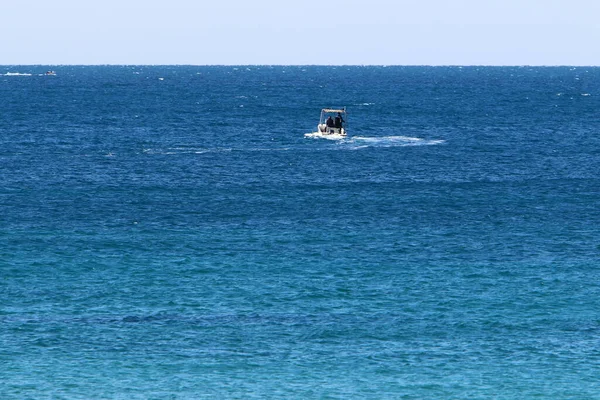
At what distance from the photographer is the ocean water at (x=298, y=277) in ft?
145

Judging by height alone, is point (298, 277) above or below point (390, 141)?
below

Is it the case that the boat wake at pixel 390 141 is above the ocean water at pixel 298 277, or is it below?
above

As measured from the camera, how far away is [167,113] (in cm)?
19675

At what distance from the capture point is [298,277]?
60.6 m

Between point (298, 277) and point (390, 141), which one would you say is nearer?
point (298, 277)

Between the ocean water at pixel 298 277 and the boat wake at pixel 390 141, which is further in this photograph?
the boat wake at pixel 390 141

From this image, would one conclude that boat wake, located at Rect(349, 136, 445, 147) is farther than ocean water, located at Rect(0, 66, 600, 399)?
Yes

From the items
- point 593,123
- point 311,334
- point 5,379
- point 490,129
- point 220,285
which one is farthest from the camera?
point 593,123

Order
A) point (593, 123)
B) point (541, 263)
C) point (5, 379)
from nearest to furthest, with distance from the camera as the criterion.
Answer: point (5, 379) < point (541, 263) < point (593, 123)

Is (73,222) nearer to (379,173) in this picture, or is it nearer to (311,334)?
(311,334)

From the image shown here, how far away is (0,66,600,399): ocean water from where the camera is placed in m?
44.1

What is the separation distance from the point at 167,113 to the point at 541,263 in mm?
140964

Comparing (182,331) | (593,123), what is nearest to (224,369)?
(182,331)

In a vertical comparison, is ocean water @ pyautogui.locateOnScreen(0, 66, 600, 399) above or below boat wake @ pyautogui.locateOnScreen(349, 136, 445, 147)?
below
